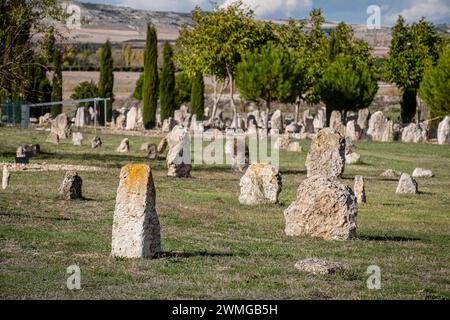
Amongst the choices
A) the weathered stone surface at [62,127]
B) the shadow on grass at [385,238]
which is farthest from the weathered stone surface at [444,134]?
the shadow on grass at [385,238]

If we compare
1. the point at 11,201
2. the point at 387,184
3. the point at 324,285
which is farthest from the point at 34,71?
the point at 324,285

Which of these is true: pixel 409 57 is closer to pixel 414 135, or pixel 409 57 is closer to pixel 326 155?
pixel 414 135

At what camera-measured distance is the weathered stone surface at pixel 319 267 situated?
13.6m

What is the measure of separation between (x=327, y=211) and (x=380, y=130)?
140 feet

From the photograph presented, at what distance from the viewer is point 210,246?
656 inches

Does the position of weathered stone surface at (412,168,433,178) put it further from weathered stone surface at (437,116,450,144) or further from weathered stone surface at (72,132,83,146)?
weathered stone surface at (437,116,450,144)

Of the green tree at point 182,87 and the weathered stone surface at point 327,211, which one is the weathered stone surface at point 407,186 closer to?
the weathered stone surface at point 327,211

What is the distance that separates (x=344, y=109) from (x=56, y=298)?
59849 millimetres

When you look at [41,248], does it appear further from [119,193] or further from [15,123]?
[15,123]

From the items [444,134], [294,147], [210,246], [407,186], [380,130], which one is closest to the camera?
[210,246]

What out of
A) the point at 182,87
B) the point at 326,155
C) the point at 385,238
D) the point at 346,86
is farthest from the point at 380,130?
the point at 385,238

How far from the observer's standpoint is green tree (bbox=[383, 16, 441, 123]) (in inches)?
3039

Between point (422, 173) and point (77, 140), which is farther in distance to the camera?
point (77, 140)

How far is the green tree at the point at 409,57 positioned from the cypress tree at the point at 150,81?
19327 mm
